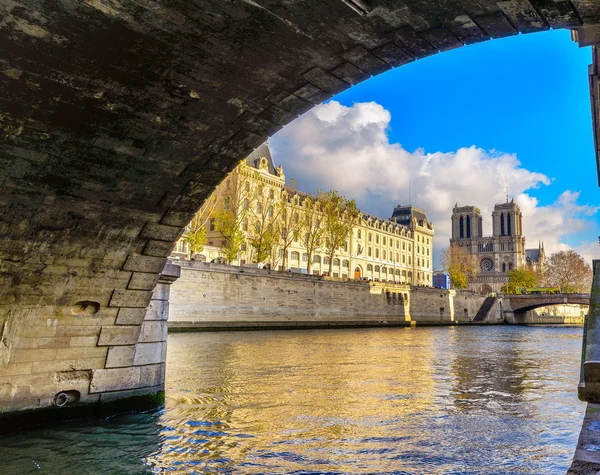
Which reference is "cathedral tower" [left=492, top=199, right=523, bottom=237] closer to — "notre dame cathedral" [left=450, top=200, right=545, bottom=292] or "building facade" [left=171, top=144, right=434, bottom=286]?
"notre dame cathedral" [left=450, top=200, right=545, bottom=292]

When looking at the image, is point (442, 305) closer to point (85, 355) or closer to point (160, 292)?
point (160, 292)

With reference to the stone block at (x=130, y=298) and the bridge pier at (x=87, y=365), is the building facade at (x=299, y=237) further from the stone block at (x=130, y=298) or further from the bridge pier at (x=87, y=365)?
the stone block at (x=130, y=298)

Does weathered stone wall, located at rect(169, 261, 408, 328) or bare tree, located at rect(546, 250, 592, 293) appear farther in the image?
bare tree, located at rect(546, 250, 592, 293)

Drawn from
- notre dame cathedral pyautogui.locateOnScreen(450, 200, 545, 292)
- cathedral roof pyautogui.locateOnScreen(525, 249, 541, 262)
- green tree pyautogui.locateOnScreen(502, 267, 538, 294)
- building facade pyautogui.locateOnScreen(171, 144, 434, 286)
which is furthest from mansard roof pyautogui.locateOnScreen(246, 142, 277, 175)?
cathedral roof pyautogui.locateOnScreen(525, 249, 541, 262)

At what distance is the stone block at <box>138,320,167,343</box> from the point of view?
1025 cm

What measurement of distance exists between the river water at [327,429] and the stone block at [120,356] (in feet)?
3.09

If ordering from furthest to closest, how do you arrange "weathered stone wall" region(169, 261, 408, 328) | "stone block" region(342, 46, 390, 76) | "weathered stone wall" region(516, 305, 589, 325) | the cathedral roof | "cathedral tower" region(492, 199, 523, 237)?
the cathedral roof < "cathedral tower" region(492, 199, 523, 237) < "weathered stone wall" region(516, 305, 589, 325) < "weathered stone wall" region(169, 261, 408, 328) < "stone block" region(342, 46, 390, 76)

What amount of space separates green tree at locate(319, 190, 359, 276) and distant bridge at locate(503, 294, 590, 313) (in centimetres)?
3308

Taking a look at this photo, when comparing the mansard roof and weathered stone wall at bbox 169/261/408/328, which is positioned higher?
the mansard roof

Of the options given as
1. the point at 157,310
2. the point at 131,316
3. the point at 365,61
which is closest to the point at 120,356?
the point at 131,316

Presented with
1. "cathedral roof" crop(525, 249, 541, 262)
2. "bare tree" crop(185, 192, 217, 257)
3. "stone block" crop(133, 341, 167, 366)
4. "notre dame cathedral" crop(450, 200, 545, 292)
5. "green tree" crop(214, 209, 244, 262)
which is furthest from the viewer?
"cathedral roof" crop(525, 249, 541, 262)

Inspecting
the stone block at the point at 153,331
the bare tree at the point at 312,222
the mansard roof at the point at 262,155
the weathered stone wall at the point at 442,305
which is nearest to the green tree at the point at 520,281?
the weathered stone wall at the point at 442,305

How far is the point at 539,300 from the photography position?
248ft

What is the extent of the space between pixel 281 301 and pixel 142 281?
118 ft
